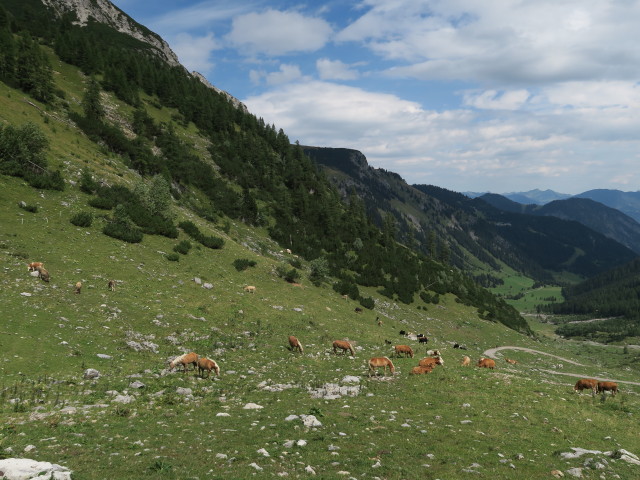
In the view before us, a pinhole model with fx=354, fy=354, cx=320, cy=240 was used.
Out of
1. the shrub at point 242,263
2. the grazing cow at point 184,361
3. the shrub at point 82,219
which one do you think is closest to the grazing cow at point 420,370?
the grazing cow at point 184,361

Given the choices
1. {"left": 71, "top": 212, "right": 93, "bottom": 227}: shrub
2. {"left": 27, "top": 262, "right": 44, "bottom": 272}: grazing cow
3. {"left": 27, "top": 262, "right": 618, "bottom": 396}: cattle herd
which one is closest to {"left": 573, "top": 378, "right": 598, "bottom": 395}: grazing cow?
{"left": 27, "top": 262, "right": 618, "bottom": 396}: cattle herd

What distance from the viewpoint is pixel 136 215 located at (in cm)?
4084

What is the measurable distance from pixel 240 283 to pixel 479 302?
8102cm

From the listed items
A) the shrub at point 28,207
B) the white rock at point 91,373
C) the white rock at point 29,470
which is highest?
the shrub at point 28,207

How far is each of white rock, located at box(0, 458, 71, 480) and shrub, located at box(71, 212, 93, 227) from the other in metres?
31.4

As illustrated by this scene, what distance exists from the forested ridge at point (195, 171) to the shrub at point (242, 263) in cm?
380

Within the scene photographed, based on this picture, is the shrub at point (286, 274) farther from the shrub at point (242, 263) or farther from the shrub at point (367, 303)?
the shrub at point (367, 303)

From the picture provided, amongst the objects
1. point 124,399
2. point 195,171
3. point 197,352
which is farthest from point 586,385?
point 195,171

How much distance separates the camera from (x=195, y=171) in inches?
3012

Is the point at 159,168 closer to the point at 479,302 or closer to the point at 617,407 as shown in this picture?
the point at 617,407

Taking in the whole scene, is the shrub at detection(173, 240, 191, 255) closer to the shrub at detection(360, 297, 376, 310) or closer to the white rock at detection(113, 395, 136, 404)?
the white rock at detection(113, 395, 136, 404)

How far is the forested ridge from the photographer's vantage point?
4188 cm

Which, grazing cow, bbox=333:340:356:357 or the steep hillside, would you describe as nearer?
the steep hillside

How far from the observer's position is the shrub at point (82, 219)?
34.7 m
